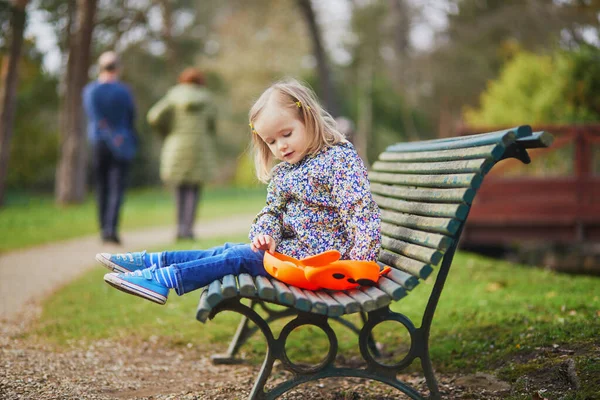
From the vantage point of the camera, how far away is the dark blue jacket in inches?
323

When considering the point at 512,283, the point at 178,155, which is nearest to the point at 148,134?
the point at 178,155

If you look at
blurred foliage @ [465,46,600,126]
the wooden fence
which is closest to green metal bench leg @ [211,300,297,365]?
the wooden fence

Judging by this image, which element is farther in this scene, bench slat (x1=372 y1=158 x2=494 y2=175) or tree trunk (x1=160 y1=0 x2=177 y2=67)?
tree trunk (x1=160 y1=0 x2=177 y2=67)

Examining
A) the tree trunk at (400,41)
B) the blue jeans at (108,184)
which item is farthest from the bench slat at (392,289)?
the tree trunk at (400,41)

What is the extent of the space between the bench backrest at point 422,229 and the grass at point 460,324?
826 mm

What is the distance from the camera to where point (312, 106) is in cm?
321

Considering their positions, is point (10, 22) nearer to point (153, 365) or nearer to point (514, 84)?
point (514, 84)

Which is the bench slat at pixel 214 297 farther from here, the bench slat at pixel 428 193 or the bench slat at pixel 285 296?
the bench slat at pixel 428 193

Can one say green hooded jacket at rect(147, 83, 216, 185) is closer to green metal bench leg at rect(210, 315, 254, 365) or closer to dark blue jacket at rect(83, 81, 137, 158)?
dark blue jacket at rect(83, 81, 137, 158)

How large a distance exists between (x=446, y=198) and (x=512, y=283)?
2951 mm

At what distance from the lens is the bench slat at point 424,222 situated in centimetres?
266

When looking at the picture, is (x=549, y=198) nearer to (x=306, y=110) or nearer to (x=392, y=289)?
(x=306, y=110)

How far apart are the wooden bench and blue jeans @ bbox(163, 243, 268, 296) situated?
91 mm

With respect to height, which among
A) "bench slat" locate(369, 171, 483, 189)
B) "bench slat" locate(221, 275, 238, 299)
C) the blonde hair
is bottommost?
"bench slat" locate(221, 275, 238, 299)
